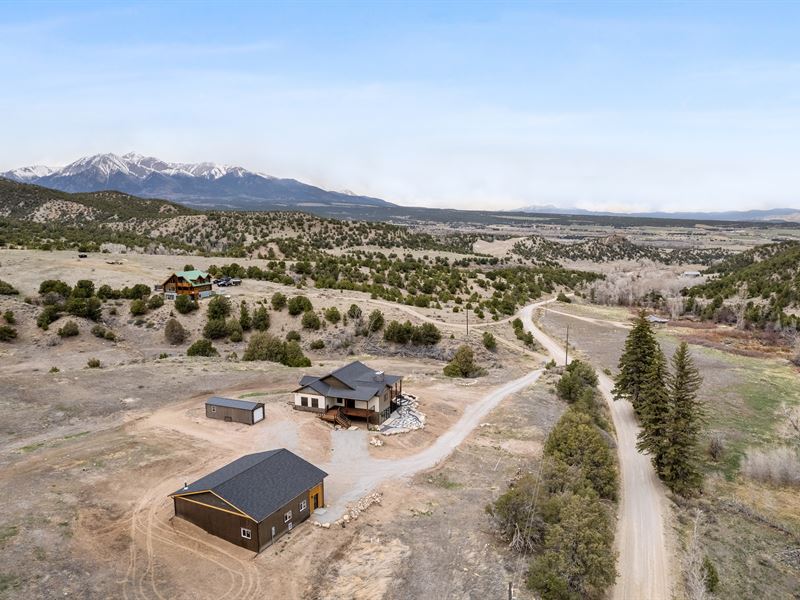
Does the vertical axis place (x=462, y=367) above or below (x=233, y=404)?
below

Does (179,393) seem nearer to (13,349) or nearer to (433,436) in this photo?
(433,436)

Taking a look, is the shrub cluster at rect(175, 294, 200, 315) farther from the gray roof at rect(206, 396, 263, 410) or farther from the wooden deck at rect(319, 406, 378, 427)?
the wooden deck at rect(319, 406, 378, 427)

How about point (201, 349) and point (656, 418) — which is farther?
point (201, 349)

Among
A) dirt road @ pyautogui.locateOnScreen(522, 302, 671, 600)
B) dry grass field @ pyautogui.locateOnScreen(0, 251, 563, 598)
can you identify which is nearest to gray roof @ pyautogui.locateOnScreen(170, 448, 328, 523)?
dry grass field @ pyautogui.locateOnScreen(0, 251, 563, 598)

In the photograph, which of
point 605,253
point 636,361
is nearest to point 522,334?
point 636,361

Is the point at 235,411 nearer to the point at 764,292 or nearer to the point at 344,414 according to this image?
the point at 344,414

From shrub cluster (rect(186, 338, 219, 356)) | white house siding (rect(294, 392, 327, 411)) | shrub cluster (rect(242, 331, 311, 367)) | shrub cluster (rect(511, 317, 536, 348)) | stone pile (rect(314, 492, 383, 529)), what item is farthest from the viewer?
shrub cluster (rect(511, 317, 536, 348))

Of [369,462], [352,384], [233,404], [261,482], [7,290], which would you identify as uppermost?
[7,290]
